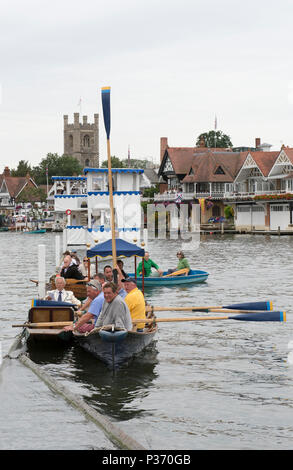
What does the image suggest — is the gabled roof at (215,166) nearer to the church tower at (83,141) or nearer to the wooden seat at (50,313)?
the wooden seat at (50,313)

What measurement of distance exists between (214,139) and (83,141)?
60.0 metres

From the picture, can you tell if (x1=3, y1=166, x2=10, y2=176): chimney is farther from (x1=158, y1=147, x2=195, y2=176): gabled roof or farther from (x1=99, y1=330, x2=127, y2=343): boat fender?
(x1=99, y1=330, x2=127, y2=343): boat fender

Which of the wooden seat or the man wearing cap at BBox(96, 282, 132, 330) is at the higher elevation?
the man wearing cap at BBox(96, 282, 132, 330)

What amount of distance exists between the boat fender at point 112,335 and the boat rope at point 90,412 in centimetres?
126

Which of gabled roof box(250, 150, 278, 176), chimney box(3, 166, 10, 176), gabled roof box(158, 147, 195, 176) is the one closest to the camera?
gabled roof box(250, 150, 278, 176)

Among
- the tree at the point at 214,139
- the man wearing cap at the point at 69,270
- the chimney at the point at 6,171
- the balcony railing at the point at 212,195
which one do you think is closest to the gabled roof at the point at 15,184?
the chimney at the point at 6,171

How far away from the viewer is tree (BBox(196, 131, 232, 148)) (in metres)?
135

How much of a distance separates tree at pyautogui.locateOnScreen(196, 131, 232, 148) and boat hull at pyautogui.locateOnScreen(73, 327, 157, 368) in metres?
122

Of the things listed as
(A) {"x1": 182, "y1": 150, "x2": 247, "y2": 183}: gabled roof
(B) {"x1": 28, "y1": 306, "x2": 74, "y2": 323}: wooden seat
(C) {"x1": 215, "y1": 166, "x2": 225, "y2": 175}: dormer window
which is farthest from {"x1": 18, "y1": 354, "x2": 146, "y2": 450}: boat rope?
(C) {"x1": 215, "y1": 166, "x2": 225, "y2": 175}: dormer window

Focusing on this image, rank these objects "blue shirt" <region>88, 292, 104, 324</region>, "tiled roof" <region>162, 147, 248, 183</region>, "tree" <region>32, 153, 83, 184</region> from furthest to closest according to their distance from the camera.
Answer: "tree" <region>32, 153, 83, 184</region> → "tiled roof" <region>162, 147, 248, 183</region> → "blue shirt" <region>88, 292, 104, 324</region>

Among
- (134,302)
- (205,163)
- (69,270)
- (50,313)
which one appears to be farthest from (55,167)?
(134,302)

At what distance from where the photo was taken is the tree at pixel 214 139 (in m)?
135

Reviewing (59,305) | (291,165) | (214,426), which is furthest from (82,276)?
(291,165)
